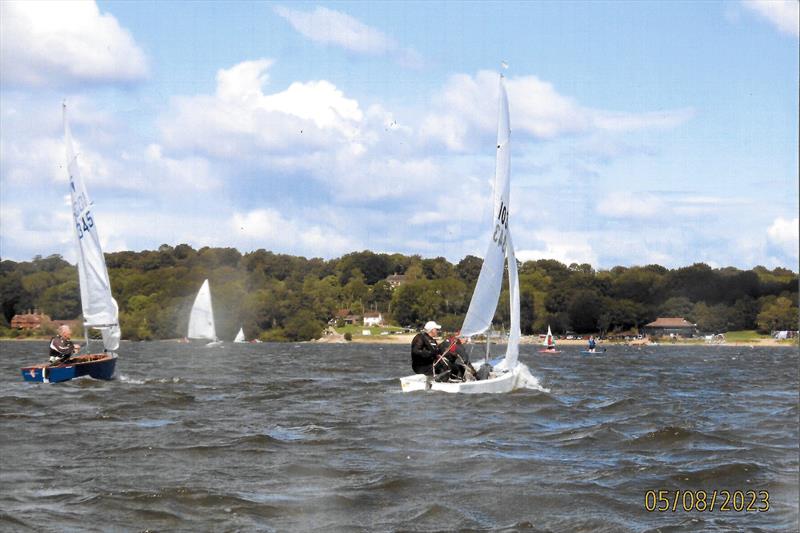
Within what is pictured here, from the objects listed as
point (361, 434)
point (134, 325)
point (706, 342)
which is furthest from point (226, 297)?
point (361, 434)

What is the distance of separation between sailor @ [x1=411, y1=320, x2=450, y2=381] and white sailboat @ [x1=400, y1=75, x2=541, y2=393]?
0.26 metres

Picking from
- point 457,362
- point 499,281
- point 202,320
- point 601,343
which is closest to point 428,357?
point 457,362

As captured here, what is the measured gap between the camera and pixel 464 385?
2530 centimetres

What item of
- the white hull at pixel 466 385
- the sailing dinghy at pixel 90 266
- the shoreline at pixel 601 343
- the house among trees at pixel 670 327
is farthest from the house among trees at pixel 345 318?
the white hull at pixel 466 385

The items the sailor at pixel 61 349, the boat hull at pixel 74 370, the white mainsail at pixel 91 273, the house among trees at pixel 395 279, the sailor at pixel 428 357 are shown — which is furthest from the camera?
the house among trees at pixel 395 279

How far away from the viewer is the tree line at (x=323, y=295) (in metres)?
129

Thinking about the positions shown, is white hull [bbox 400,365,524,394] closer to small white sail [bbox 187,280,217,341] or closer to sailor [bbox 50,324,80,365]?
sailor [bbox 50,324,80,365]

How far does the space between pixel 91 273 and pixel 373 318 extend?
121 metres

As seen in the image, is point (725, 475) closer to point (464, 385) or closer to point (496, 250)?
point (464, 385)

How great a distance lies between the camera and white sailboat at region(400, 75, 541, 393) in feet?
88.8

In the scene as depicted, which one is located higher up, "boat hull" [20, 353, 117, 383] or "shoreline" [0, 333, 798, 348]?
"boat hull" [20, 353, 117, 383]

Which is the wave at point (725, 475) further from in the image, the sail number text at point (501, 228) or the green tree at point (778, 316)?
the green tree at point (778, 316)

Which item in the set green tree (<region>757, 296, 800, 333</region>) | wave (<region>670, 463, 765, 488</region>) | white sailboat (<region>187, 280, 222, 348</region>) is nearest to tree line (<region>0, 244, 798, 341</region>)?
green tree (<region>757, 296, 800, 333</region>)
